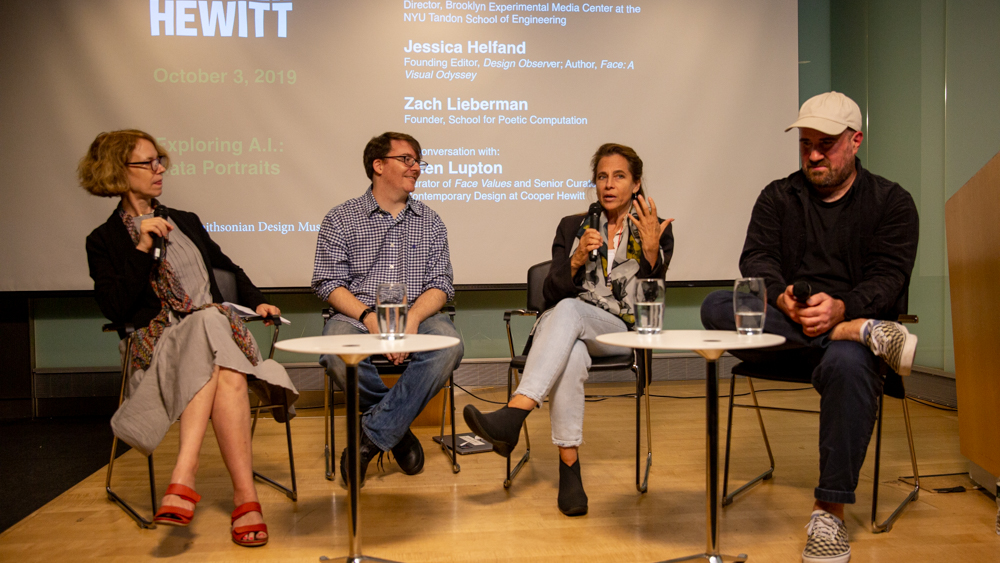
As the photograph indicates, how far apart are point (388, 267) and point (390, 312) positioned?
1.08 metres

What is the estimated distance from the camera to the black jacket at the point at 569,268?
7.64 ft

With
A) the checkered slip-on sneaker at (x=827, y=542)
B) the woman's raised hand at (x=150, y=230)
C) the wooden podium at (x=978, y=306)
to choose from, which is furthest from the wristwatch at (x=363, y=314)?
the wooden podium at (x=978, y=306)

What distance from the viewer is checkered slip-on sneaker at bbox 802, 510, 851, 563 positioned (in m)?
1.66

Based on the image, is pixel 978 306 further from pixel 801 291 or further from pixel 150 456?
pixel 150 456

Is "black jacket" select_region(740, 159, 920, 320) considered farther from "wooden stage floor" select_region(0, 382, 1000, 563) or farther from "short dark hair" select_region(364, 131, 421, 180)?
"short dark hair" select_region(364, 131, 421, 180)

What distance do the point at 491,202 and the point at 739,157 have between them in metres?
1.49

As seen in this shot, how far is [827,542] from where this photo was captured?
5.48 ft

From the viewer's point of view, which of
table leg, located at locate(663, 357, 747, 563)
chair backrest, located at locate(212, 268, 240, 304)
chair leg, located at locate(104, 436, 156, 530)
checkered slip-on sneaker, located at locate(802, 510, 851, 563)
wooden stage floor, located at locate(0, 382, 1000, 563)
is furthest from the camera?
chair backrest, located at locate(212, 268, 240, 304)

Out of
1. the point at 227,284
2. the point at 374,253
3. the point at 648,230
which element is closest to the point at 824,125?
the point at 648,230

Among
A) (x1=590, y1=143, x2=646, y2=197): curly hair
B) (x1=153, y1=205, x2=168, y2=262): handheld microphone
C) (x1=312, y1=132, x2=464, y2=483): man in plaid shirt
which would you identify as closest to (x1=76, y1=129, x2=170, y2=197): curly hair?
(x1=153, y1=205, x2=168, y2=262): handheld microphone

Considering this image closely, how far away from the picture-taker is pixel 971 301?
2154 mm

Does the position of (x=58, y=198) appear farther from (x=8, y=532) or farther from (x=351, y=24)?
(x=8, y=532)

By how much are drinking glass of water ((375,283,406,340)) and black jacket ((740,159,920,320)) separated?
109 cm

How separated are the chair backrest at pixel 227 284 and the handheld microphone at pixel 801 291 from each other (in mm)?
1926
